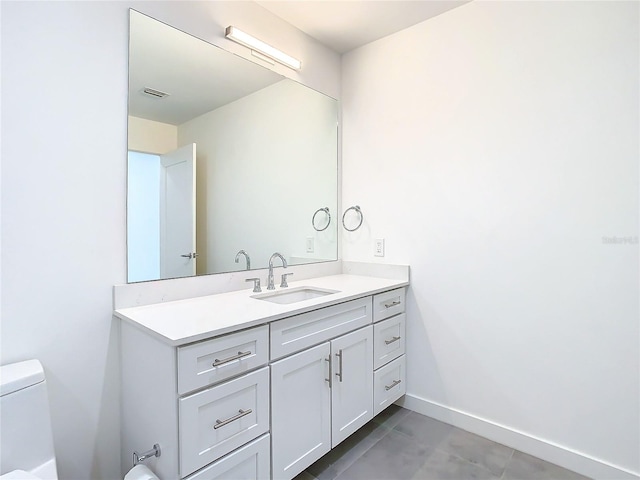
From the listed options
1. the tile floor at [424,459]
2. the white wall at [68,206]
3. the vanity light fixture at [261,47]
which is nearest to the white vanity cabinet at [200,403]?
the white wall at [68,206]

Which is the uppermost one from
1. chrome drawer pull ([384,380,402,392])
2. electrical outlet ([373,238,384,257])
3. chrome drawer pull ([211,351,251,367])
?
electrical outlet ([373,238,384,257])

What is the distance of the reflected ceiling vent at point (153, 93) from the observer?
5.06 feet

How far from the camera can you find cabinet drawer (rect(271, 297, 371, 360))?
54.9 inches

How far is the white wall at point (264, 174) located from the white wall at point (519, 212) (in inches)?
15.0

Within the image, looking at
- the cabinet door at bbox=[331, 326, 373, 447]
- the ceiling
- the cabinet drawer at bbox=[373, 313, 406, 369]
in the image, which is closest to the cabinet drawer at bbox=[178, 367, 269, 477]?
the cabinet door at bbox=[331, 326, 373, 447]

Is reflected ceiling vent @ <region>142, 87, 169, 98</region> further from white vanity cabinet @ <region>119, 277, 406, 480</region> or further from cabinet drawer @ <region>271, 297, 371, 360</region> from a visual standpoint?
cabinet drawer @ <region>271, 297, 371, 360</region>

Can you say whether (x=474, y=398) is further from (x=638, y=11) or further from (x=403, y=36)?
(x=403, y=36)

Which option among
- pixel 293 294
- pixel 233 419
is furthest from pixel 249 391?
pixel 293 294

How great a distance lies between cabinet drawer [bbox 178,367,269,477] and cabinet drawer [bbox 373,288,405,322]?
0.81 metres

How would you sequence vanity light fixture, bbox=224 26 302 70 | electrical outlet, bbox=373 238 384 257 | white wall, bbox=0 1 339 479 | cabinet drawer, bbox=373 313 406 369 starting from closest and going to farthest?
white wall, bbox=0 1 339 479
vanity light fixture, bbox=224 26 302 70
cabinet drawer, bbox=373 313 406 369
electrical outlet, bbox=373 238 384 257

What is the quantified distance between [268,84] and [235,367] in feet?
5.42

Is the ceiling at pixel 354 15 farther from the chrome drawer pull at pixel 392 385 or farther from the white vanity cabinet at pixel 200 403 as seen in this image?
the chrome drawer pull at pixel 392 385

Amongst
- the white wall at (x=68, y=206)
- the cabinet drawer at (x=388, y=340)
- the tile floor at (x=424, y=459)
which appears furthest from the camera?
the cabinet drawer at (x=388, y=340)

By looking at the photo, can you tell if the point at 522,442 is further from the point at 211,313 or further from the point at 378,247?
the point at 211,313
